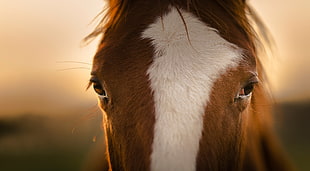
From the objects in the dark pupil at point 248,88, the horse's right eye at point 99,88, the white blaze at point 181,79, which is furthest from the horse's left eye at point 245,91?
the horse's right eye at point 99,88

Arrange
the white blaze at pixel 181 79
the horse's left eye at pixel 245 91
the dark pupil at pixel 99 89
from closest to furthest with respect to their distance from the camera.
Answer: the white blaze at pixel 181 79
the horse's left eye at pixel 245 91
the dark pupil at pixel 99 89

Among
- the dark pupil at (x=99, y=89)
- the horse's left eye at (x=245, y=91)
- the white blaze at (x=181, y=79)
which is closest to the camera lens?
the white blaze at (x=181, y=79)

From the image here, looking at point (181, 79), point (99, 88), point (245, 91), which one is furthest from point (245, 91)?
point (99, 88)

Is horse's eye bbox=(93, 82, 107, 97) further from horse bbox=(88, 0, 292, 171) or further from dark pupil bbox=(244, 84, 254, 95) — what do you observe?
dark pupil bbox=(244, 84, 254, 95)

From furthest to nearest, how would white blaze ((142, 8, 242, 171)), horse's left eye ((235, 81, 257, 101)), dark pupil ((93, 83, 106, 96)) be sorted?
1. dark pupil ((93, 83, 106, 96))
2. horse's left eye ((235, 81, 257, 101))
3. white blaze ((142, 8, 242, 171))

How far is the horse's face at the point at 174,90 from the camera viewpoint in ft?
6.06

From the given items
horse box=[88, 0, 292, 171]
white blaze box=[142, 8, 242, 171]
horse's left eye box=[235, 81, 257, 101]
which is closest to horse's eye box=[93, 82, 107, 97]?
horse box=[88, 0, 292, 171]

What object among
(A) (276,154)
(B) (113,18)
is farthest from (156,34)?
(A) (276,154)

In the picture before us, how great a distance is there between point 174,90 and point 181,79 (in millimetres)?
75

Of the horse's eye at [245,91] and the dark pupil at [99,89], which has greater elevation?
the dark pupil at [99,89]

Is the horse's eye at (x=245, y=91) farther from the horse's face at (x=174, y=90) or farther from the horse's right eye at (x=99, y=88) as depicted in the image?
the horse's right eye at (x=99, y=88)

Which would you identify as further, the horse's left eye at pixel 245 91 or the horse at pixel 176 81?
the horse's left eye at pixel 245 91

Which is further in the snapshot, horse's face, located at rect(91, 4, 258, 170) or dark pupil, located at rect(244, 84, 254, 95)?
dark pupil, located at rect(244, 84, 254, 95)

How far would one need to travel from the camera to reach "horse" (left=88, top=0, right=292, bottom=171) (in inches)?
73.1
